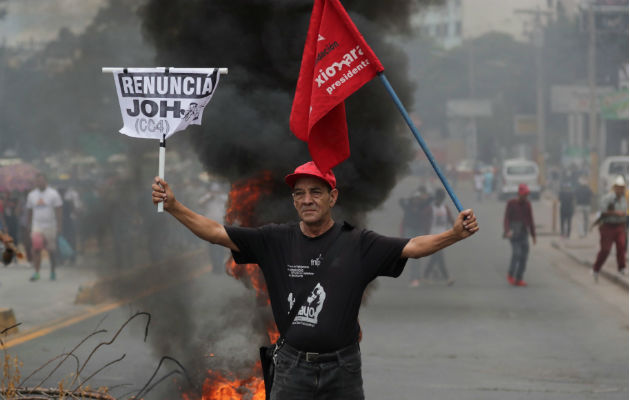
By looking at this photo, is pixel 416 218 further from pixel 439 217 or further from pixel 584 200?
pixel 584 200

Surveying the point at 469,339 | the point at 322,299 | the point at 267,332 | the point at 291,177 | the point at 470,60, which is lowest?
the point at 469,339

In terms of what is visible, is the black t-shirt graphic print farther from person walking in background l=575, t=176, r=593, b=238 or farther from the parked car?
the parked car

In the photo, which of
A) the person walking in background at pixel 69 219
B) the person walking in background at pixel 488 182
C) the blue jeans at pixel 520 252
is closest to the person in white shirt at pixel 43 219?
the person walking in background at pixel 69 219

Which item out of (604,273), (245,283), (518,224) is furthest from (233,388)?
(604,273)

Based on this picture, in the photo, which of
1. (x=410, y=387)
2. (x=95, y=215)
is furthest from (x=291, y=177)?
(x=95, y=215)

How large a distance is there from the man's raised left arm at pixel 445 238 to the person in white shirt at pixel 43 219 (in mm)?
11476

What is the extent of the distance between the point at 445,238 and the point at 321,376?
2.44ft

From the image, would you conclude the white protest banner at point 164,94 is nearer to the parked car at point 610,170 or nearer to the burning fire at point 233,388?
the burning fire at point 233,388

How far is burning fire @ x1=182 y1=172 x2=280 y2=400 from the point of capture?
587cm

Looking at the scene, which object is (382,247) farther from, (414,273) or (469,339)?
(414,273)

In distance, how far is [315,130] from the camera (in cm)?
446

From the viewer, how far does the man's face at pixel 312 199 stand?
4059mm

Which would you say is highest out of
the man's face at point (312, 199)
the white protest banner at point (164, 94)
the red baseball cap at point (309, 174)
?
the white protest banner at point (164, 94)

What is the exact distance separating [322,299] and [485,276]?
12.9 m
